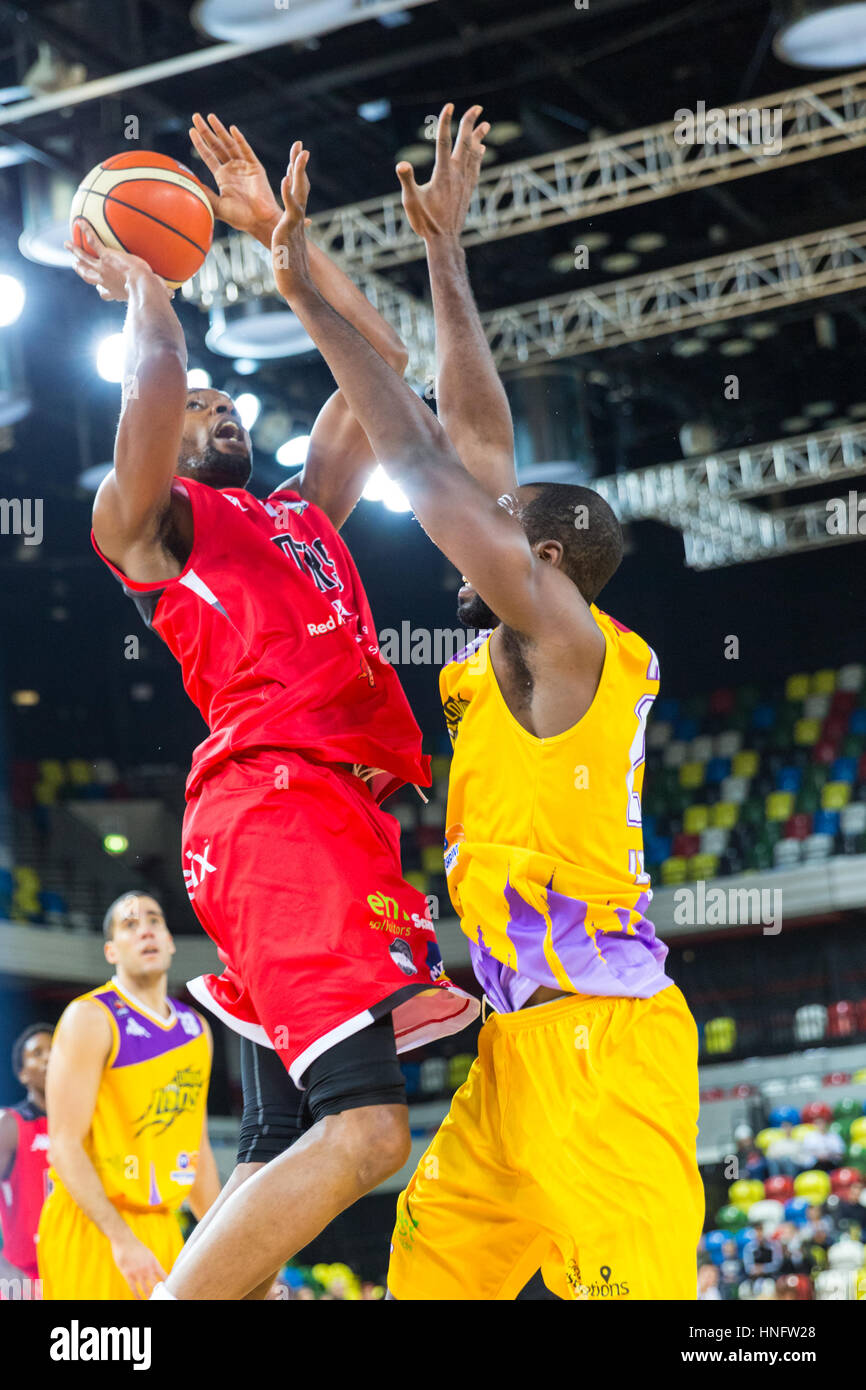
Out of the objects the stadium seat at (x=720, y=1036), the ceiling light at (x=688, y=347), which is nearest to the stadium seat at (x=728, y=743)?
the stadium seat at (x=720, y=1036)

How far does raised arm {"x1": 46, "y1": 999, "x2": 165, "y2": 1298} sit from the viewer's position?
452 cm

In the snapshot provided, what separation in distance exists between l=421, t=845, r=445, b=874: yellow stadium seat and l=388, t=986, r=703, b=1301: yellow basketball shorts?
11.8 meters

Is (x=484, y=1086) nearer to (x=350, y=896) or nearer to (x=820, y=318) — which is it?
(x=350, y=896)

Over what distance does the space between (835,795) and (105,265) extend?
1326 cm

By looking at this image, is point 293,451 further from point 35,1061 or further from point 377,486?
point 35,1061

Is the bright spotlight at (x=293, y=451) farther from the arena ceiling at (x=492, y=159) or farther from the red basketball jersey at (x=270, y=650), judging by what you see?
the red basketball jersey at (x=270, y=650)

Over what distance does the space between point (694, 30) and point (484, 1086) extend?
7586 mm

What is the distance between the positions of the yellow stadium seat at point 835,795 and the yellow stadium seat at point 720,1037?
2.71m

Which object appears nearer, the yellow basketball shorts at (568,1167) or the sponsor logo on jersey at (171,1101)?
the yellow basketball shorts at (568,1167)

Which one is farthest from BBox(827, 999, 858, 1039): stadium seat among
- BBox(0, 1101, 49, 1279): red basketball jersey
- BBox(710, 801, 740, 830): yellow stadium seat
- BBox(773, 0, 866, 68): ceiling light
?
BBox(773, 0, 866, 68): ceiling light

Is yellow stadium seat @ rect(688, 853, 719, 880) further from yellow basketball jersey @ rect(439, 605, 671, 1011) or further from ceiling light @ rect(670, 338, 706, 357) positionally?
yellow basketball jersey @ rect(439, 605, 671, 1011)

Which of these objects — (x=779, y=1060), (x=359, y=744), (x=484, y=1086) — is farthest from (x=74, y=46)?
(x=779, y=1060)

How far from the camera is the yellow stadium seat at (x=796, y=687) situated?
619 inches

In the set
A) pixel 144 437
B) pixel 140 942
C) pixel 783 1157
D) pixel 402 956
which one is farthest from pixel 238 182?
pixel 783 1157
